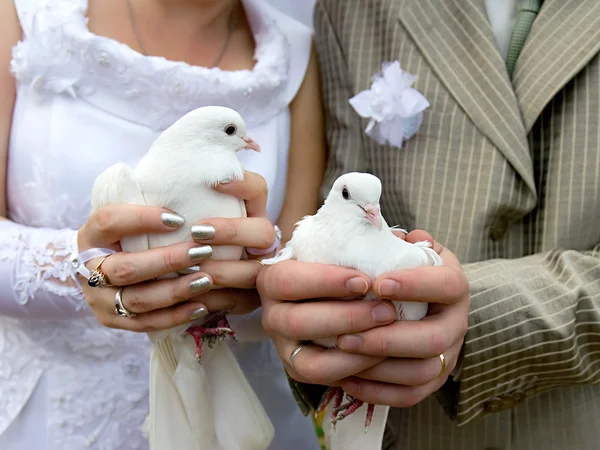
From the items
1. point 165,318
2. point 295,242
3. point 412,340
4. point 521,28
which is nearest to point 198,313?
point 165,318

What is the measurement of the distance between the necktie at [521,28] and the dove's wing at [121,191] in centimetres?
55

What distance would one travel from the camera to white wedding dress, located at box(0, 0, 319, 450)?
709mm

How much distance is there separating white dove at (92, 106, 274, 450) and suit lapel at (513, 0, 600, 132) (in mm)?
388

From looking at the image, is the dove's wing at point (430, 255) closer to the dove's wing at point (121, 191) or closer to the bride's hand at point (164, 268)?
the bride's hand at point (164, 268)

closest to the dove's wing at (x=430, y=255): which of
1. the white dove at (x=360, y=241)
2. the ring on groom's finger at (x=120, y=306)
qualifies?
the white dove at (x=360, y=241)

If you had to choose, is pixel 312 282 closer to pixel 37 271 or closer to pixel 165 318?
pixel 165 318

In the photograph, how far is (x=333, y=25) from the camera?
85 cm

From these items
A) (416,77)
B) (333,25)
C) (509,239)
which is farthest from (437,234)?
(333,25)

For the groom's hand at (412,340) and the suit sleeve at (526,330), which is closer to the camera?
the groom's hand at (412,340)

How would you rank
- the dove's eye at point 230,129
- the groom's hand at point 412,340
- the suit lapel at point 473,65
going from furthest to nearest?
the suit lapel at point 473,65 < the dove's eye at point 230,129 < the groom's hand at point 412,340

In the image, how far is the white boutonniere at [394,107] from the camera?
0.76m

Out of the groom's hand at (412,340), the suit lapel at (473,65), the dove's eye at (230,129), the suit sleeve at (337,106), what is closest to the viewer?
the groom's hand at (412,340)

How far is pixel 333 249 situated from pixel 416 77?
0.37 m

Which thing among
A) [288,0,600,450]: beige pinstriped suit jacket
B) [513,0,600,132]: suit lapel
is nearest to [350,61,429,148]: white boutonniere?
[288,0,600,450]: beige pinstriped suit jacket
